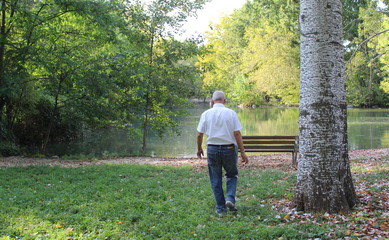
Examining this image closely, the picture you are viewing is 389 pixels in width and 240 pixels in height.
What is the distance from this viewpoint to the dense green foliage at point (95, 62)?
1238 cm

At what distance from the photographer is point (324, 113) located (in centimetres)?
477

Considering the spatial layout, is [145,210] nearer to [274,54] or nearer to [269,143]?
[269,143]

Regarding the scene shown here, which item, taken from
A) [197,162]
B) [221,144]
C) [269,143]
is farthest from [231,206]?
[197,162]

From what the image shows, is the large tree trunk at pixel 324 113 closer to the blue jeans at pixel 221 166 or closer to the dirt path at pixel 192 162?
the blue jeans at pixel 221 166

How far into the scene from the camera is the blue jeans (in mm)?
5133

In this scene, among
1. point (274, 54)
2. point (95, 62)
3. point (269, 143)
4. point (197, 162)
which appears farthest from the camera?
point (274, 54)

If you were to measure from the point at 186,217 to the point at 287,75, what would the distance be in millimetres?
37089

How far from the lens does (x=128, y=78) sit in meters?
14.6

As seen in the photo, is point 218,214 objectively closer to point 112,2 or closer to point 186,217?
point 186,217

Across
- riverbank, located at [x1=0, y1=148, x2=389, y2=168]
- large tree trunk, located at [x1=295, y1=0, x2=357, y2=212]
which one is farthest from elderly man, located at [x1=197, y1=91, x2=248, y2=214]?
riverbank, located at [x1=0, y1=148, x2=389, y2=168]

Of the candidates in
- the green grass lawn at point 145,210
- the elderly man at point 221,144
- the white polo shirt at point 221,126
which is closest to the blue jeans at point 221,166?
the elderly man at point 221,144

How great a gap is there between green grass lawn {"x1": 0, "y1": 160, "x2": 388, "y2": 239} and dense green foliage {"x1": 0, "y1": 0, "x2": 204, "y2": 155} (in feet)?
19.2

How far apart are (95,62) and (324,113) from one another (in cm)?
1105

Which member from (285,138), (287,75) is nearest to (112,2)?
(285,138)
